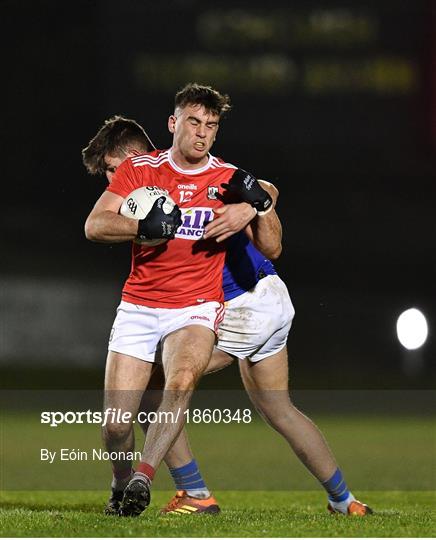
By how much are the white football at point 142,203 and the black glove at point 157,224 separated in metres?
0.07

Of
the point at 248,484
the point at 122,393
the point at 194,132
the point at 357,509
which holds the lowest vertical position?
the point at 248,484

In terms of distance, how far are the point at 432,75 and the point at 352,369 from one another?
547 cm

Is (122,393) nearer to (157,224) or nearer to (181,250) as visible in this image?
(181,250)

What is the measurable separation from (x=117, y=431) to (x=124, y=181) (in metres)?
1.28

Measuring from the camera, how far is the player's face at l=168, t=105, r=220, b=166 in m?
6.12

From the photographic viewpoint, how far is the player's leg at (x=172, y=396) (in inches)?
214

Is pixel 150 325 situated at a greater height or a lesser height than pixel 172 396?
greater

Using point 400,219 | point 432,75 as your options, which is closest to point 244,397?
point 432,75

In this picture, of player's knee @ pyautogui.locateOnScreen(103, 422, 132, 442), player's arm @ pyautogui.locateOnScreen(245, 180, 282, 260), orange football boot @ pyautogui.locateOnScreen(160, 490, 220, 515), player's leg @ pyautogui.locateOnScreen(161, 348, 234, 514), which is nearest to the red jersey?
player's arm @ pyautogui.locateOnScreen(245, 180, 282, 260)

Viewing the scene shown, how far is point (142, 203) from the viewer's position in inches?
→ 235

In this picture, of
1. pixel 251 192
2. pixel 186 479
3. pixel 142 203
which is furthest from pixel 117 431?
pixel 251 192

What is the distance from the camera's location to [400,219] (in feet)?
47.4

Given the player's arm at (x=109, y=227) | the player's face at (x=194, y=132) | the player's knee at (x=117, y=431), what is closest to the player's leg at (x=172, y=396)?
the player's knee at (x=117, y=431)

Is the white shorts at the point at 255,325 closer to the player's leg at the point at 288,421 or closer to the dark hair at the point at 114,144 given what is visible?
the player's leg at the point at 288,421
